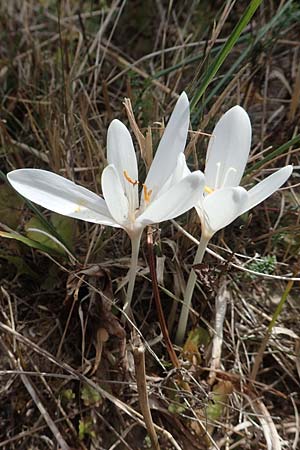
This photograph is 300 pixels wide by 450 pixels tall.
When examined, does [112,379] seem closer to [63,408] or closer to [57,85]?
[63,408]

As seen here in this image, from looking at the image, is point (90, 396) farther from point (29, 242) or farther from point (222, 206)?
point (222, 206)

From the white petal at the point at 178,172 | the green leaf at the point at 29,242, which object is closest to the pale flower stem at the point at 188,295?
the white petal at the point at 178,172

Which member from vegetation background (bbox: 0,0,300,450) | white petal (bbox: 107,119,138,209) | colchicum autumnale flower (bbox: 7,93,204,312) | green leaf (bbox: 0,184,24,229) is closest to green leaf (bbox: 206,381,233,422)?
vegetation background (bbox: 0,0,300,450)

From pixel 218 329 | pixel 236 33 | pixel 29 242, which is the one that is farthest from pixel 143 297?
pixel 236 33

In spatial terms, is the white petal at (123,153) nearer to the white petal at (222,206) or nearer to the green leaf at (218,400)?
the white petal at (222,206)

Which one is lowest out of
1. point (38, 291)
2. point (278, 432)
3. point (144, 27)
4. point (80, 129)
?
point (278, 432)

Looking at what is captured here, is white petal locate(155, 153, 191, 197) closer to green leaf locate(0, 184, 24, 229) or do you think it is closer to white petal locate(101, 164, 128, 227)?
white petal locate(101, 164, 128, 227)

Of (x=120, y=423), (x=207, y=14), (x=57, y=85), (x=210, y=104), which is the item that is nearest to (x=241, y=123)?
(x=210, y=104)
